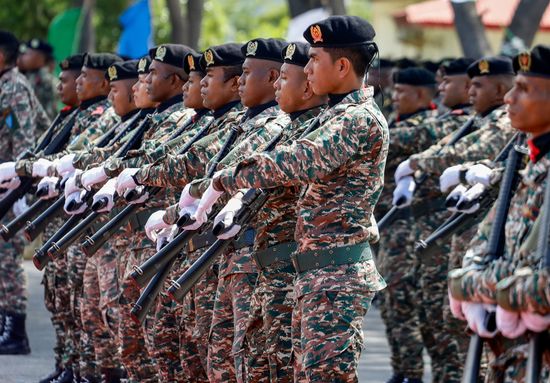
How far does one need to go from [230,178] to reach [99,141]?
317 centimetres

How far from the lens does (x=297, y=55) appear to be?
703 centimetres

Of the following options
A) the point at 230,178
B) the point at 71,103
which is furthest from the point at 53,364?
the point at 230,178

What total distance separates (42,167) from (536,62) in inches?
198

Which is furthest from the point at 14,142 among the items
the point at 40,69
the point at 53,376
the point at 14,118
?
the point at 40,69

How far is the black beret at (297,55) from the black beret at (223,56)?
1029 millimetres

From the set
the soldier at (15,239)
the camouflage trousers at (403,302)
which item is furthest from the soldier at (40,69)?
the camouflage trousers at (403,302)

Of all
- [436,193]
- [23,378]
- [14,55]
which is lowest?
[23,378]

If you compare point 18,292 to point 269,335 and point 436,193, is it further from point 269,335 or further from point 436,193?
point 269,335

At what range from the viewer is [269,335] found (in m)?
6.93

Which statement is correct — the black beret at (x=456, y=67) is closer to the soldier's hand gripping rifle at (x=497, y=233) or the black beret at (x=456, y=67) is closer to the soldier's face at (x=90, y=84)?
the soldier's face at (x=90, y=84)

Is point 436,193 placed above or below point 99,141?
below

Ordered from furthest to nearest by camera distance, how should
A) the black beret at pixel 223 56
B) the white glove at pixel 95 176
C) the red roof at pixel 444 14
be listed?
1. the red roof at pixel 444 14
2. the white glove at pixel 95 176
3. the black beret at pixel 223 56

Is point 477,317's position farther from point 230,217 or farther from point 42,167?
point 42,167

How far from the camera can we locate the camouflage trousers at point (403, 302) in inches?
399
